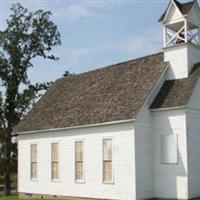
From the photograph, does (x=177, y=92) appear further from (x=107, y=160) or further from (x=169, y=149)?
(x=107, y=160)

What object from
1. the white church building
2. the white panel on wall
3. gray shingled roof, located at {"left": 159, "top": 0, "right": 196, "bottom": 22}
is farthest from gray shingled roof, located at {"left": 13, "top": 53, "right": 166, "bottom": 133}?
gray shingled roof, located at {"left": 159, "top": 0, "right": 196, "bottom": 22}

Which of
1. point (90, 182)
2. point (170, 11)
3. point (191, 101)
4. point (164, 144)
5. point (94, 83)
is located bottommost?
point (90, 182)

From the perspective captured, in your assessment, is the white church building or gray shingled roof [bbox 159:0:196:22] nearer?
the white church building

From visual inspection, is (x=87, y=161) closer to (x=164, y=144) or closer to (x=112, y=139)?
(x=112, y=139)

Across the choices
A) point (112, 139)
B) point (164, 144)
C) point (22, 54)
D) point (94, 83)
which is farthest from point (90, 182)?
point (22, 54)

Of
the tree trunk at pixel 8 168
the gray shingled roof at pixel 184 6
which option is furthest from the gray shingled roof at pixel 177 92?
the tree trunk at pixel 8 168

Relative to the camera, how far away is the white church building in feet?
89.2

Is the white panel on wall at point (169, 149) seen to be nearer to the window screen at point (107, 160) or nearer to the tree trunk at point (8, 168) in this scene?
the window screen at point (107, 160)

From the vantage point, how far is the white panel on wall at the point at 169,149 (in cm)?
2717

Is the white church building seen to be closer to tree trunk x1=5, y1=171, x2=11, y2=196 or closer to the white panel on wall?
the white panel on wall

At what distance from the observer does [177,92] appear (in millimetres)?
28094

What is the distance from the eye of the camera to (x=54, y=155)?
3344 cm

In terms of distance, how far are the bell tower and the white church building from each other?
0.19 ft

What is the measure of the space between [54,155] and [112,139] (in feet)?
20.7
